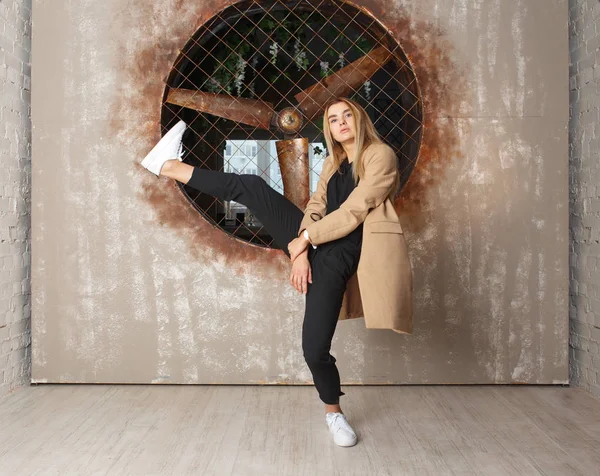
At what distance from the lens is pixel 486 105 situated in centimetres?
346

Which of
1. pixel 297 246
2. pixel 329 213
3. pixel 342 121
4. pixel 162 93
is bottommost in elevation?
pixel 297 246

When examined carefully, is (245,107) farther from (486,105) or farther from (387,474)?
(387,474)

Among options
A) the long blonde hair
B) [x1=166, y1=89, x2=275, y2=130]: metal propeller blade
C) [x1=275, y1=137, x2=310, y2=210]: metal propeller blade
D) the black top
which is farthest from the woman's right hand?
[x1=166, y1=89, x2=275, y2=130]: metal propeller blade

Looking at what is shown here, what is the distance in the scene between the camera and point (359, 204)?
8.47 feet

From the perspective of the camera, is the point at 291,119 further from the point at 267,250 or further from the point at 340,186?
the point at 340,186

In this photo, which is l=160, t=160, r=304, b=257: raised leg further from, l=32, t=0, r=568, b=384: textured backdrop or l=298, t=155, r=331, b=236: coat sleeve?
l=32, t=0, r=568, b=384: textured backdrop

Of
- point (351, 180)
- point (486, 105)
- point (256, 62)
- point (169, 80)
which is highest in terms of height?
point (256, 62)

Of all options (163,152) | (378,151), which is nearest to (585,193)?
(378,151)

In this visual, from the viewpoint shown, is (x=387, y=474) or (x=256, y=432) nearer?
(x=387, y=474)

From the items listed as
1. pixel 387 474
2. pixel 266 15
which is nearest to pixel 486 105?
pixel 266 15

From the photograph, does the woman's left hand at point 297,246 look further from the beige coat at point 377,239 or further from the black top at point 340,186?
the black top at point 340,186

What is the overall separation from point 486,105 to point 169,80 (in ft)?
6.27

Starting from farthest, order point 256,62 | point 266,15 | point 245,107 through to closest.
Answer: point 256,62 → point 266,15 → point 245,107

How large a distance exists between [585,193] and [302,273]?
74.5 inches
